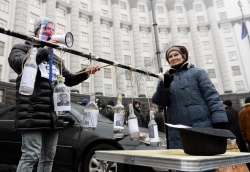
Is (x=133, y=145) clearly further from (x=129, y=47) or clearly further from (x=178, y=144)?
(x=129, y=47)

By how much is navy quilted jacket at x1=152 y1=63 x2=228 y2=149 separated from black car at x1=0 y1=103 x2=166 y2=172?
5.41 feet

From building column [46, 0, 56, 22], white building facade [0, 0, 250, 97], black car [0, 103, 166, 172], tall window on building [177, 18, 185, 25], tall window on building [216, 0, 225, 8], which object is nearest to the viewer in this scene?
black car [0, 103, 166, 172]

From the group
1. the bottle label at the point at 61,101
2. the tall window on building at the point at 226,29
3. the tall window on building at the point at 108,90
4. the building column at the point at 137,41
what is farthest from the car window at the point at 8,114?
the tall window on building at the point at 226,29

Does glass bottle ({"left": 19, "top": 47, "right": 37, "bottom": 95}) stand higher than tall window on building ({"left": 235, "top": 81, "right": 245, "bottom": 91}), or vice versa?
tall window on building ({"left": 235, "top": 81, "right": 245, "bottom": 91})

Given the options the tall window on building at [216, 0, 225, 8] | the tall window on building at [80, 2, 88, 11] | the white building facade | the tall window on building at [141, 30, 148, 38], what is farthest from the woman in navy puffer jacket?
the tall window on building at [216, 0, 225, 8]

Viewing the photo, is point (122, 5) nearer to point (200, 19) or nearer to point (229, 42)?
point (200, 19)

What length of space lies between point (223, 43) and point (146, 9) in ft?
47.3

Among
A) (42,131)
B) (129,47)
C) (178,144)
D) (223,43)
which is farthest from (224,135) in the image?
(223,43)

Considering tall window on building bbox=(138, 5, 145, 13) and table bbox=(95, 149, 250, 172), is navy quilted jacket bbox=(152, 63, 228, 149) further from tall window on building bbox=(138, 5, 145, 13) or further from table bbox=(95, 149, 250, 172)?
tall window on building bbox=(138, 5, 145, 13)

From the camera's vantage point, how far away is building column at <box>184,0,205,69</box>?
1268 inches

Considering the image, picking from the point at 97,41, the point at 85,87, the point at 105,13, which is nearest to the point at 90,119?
the point at 85,87

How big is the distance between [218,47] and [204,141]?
35.1 m

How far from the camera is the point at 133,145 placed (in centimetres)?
403

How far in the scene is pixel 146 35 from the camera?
1309 inches
